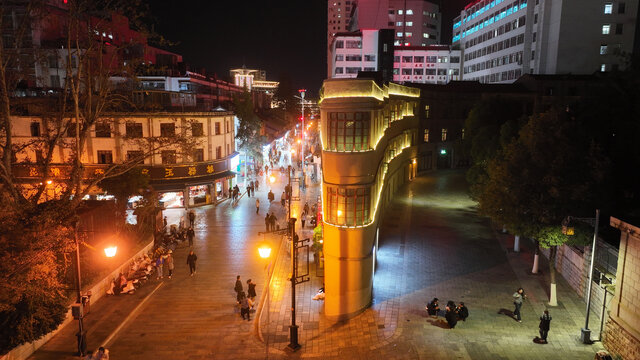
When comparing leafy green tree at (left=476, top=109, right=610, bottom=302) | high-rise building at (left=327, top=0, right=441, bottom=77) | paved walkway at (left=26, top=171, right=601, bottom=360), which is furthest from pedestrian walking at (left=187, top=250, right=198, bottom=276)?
high-rise building at (left=327, top=0, right=441, bottom=77)

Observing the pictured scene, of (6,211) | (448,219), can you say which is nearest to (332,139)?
(6,211)

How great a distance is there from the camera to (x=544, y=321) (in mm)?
14820

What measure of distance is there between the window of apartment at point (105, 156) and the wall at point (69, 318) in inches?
463

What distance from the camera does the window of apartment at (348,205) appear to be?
56.1 ft

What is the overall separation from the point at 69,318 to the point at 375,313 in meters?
11.8

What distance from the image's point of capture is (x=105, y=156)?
33.1 m

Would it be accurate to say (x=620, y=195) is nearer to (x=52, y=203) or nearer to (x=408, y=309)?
(x=408, y=309)

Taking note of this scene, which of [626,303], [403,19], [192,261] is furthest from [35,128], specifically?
[403,19]

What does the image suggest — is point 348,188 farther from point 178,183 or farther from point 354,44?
point 354,44

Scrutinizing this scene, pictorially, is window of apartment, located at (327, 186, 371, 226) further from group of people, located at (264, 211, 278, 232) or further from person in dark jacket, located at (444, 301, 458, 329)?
group of people, located at (264, 211, 278, 232)

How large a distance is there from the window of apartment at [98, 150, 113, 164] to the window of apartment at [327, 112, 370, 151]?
22917 millimetres

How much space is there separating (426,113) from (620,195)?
101 feet

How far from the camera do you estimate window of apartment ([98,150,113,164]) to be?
108ft

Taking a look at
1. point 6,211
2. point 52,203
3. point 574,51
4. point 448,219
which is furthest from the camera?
point 574,51
